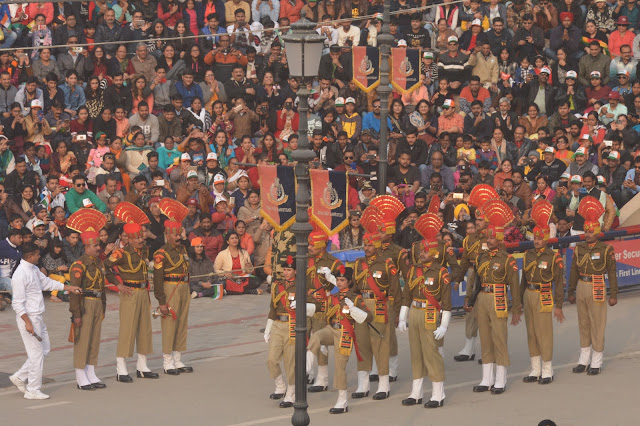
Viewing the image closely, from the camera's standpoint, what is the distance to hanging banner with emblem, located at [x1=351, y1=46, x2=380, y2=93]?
24.9m

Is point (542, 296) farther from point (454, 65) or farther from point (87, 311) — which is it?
point (454, 65)

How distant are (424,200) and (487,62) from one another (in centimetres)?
680

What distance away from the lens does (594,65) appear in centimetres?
3225

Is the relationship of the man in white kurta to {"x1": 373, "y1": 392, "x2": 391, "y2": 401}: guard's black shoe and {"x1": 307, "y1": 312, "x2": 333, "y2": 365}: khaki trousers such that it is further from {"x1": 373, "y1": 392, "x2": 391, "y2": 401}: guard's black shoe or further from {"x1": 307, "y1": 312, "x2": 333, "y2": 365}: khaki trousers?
{"x1": 373, "y1": 392, "x2": 391, "y2": 401}: guard's black shoe

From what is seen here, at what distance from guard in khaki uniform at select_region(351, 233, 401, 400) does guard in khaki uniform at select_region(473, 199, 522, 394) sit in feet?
4.28

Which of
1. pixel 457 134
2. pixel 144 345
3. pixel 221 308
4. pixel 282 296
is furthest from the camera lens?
pixel 457 134

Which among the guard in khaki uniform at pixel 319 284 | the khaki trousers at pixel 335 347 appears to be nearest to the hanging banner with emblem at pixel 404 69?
the guard in khaki uniform at pixel 319 284

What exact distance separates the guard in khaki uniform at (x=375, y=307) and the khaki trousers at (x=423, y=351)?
0.49 metres

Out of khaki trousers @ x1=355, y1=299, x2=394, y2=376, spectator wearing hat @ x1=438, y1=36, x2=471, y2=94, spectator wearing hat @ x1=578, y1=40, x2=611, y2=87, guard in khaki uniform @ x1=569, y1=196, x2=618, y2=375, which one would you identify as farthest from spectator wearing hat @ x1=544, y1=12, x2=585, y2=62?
khaki trousers @ x1=355, y1=299, x2=394, y2=376

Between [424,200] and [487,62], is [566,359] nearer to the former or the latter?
[424,200]

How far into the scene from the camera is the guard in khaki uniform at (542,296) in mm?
20297

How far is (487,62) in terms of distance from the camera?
32062 millimetres

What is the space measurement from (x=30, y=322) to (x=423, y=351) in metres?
5.51

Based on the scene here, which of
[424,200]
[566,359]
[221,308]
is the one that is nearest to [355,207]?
[424,200]
